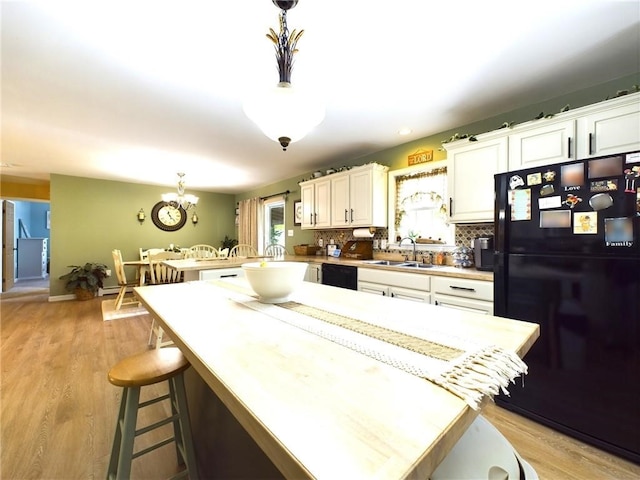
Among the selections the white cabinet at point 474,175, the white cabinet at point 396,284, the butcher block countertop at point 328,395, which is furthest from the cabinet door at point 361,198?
the butcher block countertop at point 328,395

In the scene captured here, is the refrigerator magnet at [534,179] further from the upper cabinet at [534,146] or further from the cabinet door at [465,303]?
the cabinet door at [465,303]

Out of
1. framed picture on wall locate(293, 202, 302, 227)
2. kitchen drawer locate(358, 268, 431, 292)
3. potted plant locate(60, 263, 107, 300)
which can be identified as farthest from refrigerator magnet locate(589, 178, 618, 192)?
potted plant locate(60, 263, 107, 300)

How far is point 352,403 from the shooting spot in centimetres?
51

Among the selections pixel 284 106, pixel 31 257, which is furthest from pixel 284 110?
pixel 31 257

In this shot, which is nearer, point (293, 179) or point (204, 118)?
point (204, 118)

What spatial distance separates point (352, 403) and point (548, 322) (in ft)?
5.72

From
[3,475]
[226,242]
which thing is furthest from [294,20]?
[226,242]

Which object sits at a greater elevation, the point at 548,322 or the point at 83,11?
the point at 83,11

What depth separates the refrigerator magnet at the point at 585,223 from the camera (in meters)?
1.51

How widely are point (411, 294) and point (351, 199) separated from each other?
1541mm

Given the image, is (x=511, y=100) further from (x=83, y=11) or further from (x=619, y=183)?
(x=83, y=11)

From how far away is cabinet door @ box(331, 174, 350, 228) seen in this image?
12.1 ft

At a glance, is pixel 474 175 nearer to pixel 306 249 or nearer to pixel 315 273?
pixel 315 273

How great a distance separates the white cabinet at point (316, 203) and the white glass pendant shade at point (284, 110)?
272cm
